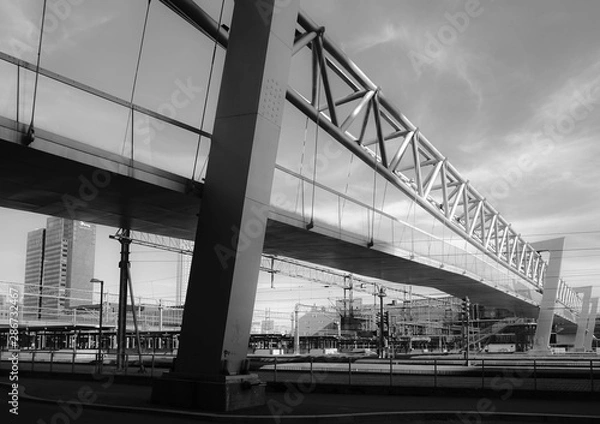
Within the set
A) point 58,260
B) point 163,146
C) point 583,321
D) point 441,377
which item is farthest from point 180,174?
point 583,321

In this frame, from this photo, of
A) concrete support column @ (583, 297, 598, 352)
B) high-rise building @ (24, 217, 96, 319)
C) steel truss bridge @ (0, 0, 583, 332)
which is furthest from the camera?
concrete support column @ (583, 297, 598, 352)

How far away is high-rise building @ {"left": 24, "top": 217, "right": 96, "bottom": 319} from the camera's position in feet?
184

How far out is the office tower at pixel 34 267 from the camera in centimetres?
5767

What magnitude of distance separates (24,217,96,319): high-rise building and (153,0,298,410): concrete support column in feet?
138

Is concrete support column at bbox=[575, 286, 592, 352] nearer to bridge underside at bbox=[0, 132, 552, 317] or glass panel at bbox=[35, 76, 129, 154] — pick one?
bridge underside at bbox=[0, 132, 552, 317]

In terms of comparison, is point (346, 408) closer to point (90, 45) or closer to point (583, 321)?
point (90, 45)

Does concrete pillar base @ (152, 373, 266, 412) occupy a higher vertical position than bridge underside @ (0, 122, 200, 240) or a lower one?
Result: lower

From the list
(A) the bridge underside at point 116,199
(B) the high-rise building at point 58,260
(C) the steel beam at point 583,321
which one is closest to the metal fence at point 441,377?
(A) the bridge underside at point 116,199

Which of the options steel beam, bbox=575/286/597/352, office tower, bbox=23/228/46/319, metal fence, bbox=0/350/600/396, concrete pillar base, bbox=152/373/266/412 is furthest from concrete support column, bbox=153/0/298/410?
steel beam, bbox=575/286/597/352

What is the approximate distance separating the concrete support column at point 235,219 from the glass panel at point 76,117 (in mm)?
2186

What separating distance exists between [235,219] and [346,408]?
4.80m

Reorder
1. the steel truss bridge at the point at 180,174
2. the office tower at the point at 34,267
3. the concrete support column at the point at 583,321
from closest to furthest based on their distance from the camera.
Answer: the steel truss bridge at the point at 180,174 < the office tower at the point at 34,267 < the concrete support column at the point at 583,321

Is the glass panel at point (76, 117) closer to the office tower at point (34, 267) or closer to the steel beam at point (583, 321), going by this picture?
the office tower at point (34, 267)

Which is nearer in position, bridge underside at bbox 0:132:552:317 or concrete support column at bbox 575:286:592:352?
bridge underside at bbox 0:132:552:317
